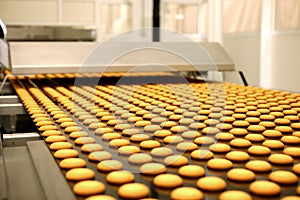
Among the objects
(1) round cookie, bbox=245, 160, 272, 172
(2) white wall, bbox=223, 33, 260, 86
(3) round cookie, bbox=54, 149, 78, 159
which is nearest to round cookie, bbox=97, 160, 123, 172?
(3) round cookie, bbox=54, 149, 78, 159

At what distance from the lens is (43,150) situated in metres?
1.02

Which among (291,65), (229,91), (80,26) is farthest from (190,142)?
(80,26)

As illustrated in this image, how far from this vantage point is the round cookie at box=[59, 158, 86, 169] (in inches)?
35.1

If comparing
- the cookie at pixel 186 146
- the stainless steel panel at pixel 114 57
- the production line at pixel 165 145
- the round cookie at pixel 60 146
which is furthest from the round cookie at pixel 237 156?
the stainless steel panel at pixel 114 57

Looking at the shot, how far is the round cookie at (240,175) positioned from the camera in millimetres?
806

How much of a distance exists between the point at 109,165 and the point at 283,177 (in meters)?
0.41

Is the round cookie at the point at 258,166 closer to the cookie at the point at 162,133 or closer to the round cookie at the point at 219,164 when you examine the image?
the round cookie at the point at 219,164

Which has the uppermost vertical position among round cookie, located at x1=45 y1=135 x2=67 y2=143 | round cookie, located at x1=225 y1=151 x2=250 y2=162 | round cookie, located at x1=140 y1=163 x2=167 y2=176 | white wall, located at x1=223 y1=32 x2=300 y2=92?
white wall, located at x1=223 y1=32 x2=300 y2=92

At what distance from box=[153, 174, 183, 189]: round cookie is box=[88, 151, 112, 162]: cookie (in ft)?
0.67

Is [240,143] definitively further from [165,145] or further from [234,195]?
[234,195]

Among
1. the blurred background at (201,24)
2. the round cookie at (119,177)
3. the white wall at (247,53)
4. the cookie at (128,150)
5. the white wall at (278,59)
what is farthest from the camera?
the white wall at (247,53)

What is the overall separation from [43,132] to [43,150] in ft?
0.71

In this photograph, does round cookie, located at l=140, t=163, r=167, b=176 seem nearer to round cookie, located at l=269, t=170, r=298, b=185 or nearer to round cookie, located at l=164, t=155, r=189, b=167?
round cookie, located at l=164, t=155, r=189, b=167

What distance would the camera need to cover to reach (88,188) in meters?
0.75
